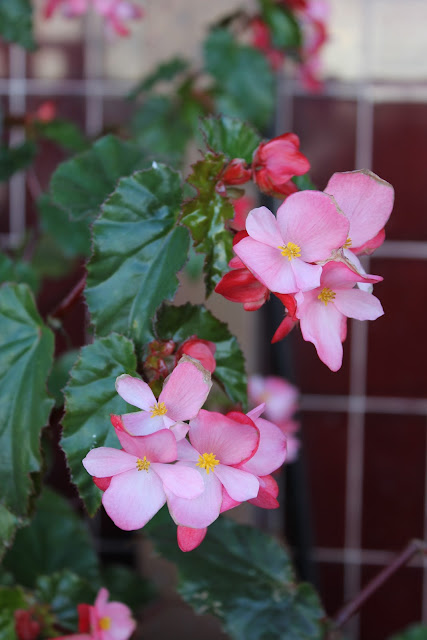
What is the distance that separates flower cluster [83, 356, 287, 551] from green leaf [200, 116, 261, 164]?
19 cm

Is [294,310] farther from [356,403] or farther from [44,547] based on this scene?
[356,403]

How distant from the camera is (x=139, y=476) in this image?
35 cm

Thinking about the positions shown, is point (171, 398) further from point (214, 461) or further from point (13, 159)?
point (13, 159)

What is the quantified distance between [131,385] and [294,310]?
0.09 meters

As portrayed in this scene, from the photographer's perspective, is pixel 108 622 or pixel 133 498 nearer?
pixel 133 498

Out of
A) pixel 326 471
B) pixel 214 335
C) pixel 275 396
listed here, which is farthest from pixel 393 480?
pixel 214 335

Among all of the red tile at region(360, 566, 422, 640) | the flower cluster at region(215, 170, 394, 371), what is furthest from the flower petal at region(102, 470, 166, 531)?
the red tile at region(360, 566, 422, 640)

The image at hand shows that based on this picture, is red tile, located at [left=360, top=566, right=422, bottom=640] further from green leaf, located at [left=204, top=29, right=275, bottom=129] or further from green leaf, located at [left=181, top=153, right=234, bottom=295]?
green leaf, located at [left=181, top=153, right=234, bottom=295]

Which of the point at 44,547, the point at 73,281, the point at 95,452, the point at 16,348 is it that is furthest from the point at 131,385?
the point at 73,281

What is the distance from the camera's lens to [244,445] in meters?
0.35

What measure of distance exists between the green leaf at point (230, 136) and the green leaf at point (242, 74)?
0.67 meters

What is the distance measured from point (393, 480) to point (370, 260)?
47cm

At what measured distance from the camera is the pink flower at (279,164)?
41cm

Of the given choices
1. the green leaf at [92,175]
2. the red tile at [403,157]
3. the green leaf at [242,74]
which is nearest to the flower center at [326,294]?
the green leaf at [92,175]
